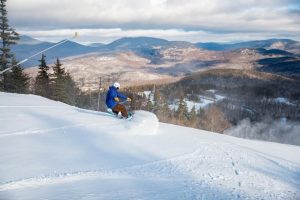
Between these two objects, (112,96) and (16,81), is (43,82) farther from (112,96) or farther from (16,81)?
(112,96)

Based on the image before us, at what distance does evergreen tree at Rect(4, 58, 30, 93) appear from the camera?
4400cm

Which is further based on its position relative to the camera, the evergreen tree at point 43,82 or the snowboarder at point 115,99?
the evergreen tree at point 43,82

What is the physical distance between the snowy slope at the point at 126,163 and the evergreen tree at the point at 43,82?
99.1ft

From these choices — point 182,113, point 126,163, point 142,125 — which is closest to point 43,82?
point 182,113

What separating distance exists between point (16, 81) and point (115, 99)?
1174 inches

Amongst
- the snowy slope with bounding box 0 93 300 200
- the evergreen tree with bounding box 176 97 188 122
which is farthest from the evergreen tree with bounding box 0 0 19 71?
the evergreen tree with bounding box 176 97 188 122

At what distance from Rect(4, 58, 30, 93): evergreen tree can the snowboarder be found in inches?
1085

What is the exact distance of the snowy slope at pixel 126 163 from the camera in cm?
955

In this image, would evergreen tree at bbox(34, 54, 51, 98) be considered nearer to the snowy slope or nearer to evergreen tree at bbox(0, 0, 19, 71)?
evergreen tree at bbox(0, 0, 19, 71)

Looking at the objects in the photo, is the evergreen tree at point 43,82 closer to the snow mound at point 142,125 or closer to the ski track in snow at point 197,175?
the snow mound at point 142,125

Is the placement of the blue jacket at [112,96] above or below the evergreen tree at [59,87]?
above

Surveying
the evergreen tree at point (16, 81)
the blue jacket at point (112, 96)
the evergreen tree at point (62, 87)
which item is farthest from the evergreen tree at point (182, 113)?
the blue jacket at point (112, 96)

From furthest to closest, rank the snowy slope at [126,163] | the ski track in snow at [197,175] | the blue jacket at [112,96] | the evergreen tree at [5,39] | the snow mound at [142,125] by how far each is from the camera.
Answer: the evergreen tree at [5,39]
the blue jacket at [112,96]
the snow mound at [142,125]
the ski track in snow at [197,175]
the snowy slope at [126,163]

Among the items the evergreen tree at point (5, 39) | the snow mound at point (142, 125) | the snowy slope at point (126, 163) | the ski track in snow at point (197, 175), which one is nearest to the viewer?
the snowy slope at point (126, 163)
